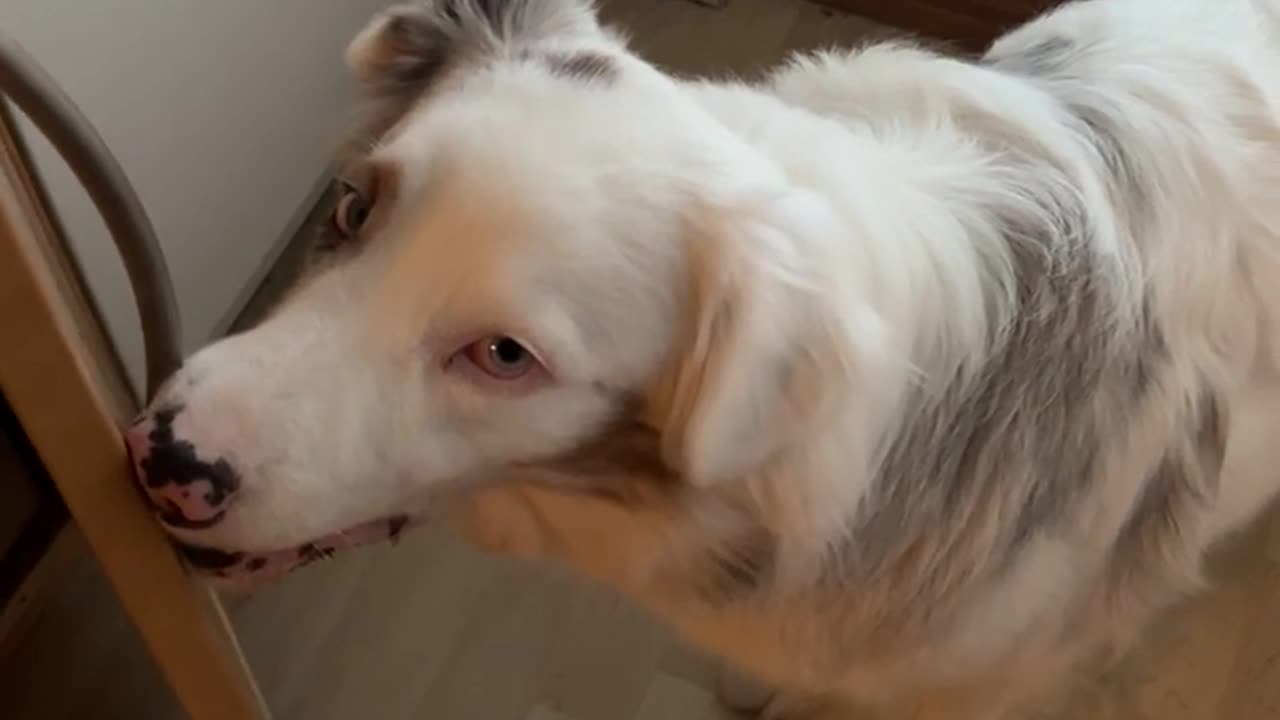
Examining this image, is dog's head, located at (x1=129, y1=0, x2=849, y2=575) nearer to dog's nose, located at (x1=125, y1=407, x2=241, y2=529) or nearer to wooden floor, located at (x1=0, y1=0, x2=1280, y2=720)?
dog's nose, located at (x1=125, y1=407, x2=241, y2=529)

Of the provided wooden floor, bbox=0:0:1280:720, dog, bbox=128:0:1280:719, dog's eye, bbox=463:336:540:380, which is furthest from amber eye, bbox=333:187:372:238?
wooden floor, bbox=0:0:1280:720

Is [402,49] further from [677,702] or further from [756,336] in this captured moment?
[677,702]

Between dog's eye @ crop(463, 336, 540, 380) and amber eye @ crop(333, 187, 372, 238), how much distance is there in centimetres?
13

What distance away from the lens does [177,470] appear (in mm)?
950

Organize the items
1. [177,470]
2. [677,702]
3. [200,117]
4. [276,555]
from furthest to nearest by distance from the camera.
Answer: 1. [677,702]
2. [200,117]
3. [276,555]
4. [177,470]

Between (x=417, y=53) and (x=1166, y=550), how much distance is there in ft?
2.36

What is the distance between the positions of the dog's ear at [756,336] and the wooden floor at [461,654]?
2.46 ft

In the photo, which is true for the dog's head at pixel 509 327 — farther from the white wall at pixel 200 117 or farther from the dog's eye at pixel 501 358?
the white wall at pixel 200 117

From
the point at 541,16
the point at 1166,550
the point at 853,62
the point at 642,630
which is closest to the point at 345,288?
the point at 541,16

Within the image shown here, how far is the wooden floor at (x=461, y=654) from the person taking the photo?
5.49 ft

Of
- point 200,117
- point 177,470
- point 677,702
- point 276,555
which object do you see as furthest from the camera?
point 677,702

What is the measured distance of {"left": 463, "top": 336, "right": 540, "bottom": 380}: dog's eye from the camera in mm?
969

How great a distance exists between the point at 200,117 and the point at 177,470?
0.69 meters

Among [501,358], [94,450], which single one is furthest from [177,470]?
[501,358]
